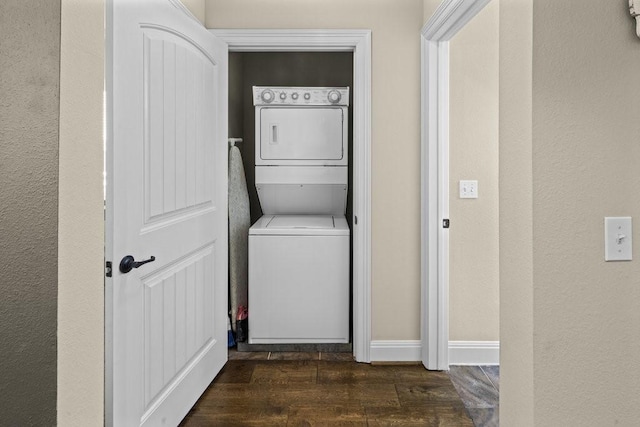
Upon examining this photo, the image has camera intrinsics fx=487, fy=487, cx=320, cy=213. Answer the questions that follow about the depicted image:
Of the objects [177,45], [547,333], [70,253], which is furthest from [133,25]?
[547,333]

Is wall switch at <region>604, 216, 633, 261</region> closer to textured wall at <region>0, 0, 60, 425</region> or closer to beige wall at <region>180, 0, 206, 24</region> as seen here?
textured wall at <region>0, 0, 60, 425</region>

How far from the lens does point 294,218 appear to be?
3580 mm

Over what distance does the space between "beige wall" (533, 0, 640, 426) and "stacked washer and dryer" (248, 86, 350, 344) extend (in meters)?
1.86

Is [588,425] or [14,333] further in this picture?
[588,425]

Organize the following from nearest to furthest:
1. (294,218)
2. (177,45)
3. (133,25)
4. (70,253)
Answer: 1. (70,253)
2. (133,25)
3. (177,45)
4. (294,218)

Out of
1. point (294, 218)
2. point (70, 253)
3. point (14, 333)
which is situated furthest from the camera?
point (294, 218)

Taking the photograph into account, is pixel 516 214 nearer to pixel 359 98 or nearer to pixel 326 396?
pixel 326 396

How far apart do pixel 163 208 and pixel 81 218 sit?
71 centimetres

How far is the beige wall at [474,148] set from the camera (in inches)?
115

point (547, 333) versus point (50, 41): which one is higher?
point (50, 41)

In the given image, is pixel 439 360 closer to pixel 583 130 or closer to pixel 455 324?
pixel 455 324

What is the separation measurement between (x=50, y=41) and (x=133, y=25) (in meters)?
0.69

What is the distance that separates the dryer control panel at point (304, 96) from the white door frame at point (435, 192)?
0.66 meters

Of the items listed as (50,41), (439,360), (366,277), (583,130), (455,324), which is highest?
(50,41)
